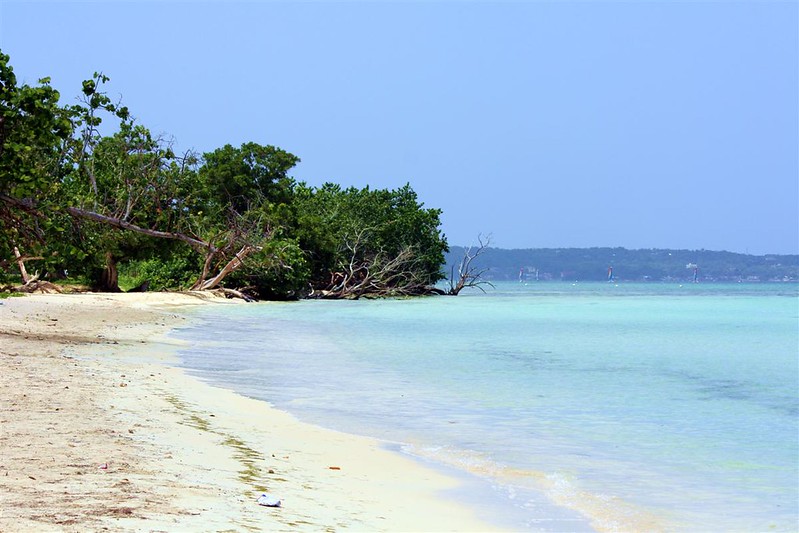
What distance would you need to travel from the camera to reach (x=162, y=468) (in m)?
5.61

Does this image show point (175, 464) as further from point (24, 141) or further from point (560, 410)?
point (24, 141)

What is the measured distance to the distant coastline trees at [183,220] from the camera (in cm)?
1412

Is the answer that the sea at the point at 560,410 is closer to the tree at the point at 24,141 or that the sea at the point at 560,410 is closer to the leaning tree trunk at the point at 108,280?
the tree at the point at 24,141

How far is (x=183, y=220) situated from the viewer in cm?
1962

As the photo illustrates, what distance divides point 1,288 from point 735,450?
Answer: 948 inches

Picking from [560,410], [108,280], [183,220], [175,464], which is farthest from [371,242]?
[175,464]

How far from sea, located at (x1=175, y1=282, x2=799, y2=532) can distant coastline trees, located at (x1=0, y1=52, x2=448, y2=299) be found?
123 inches

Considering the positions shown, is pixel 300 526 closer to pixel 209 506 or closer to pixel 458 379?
pixel 209 506

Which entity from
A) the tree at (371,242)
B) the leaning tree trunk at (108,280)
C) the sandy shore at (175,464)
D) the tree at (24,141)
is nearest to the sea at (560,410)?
the sandy shore at (175,464)

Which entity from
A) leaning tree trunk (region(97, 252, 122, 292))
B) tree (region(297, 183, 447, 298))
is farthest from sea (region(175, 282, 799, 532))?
tree (region(297, 183, 447, 298))

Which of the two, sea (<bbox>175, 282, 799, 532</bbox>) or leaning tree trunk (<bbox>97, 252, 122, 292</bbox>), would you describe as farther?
leaning tree trunk (<bbox>97, 252, 122, 292</bbox>)

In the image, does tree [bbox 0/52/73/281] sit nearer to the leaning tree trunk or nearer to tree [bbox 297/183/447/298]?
the leaning tree trunk

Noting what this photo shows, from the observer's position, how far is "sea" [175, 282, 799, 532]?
21.1ft

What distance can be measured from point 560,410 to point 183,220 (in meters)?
11.1
